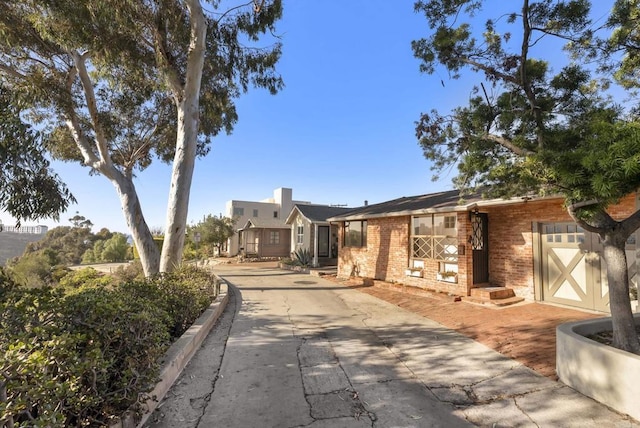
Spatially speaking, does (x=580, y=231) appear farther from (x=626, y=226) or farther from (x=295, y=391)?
(x=295, y=391)

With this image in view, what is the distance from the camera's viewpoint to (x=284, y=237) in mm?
29500

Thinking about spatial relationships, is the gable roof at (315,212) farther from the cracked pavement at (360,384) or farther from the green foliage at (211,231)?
the cracked pavement at (360,384)

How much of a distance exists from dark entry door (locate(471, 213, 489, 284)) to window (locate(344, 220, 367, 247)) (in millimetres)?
5320

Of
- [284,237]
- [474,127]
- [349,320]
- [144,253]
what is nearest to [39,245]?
[284,237]

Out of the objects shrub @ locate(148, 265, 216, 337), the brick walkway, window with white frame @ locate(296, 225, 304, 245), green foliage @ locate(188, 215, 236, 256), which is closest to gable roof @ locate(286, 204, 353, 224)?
window with white frame @ locate(296, 225, 304, 245)

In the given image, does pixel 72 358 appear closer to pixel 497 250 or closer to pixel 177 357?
pixel 177 357

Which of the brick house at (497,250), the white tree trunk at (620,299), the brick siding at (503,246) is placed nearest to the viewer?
the white tree trunk at (620,299)

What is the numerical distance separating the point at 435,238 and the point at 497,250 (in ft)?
6.32

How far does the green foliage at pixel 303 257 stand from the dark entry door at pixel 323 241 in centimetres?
82

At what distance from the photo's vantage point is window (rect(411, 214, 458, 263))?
10.5 meters

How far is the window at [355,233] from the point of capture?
583 inches

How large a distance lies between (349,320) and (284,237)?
2196 cm

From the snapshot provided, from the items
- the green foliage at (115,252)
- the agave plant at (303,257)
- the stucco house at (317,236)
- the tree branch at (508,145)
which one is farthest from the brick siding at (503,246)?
the green foliage at (115,252)

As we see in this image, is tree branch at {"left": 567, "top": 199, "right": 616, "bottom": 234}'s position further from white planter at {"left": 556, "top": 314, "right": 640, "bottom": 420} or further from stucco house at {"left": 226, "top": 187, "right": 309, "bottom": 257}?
stucco house at {"left": 226, "top": 187, "right": 309, "bottom": 257}
